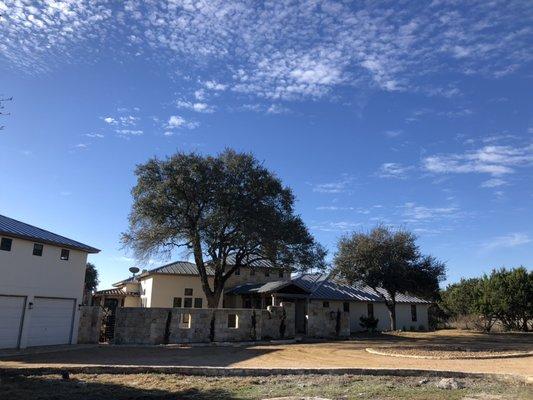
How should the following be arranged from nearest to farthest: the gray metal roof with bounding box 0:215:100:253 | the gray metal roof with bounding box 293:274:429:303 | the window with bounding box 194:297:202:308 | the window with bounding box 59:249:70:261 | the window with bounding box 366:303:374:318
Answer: the gray metal roof with bounding box 0:215:100:253 < the window with bounding box 59:249:70:261 < the gray metal roof with bounding box 293:274:429:303 < the window with bounding box 194:297:202:308 < the window with bounding box 366:303:374:318

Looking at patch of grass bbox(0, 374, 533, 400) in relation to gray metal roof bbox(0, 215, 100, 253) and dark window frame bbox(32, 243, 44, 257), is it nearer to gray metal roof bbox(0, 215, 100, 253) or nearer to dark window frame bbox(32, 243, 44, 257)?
gray metal roof bbox(0, 215, 100, 253)

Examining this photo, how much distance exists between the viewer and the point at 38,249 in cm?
2248

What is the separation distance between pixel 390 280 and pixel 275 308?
34.8 feet

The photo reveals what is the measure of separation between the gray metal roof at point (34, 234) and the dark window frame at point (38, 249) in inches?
12.3

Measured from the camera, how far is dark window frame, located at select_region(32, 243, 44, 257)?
22.2 m

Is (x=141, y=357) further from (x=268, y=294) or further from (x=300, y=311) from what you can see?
(x=300, y=311)

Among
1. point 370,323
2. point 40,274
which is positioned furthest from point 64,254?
point 370,323

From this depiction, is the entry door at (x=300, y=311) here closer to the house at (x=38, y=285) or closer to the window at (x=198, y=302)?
the window at (x=198, y=302)

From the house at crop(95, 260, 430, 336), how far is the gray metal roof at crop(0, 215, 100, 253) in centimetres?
→ 1451

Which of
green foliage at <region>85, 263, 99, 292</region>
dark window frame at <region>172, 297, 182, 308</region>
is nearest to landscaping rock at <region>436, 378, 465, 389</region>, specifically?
dark window frame at <region>172, 297, 182, 308</region>

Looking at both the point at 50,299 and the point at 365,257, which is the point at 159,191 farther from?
the point at 365,257

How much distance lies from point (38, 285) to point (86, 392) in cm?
1273

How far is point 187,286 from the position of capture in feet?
132

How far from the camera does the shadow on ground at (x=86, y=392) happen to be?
35.0ft
